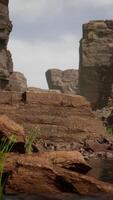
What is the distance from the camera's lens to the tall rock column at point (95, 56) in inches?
3391

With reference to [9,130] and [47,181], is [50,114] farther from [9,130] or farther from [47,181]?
[47,181]

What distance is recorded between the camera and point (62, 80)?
485 feet

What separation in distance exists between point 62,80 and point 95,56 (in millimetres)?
60212

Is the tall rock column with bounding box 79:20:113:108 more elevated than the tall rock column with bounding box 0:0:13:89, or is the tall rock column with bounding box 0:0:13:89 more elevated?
the tall rock column with bounding box 0:0:13:89

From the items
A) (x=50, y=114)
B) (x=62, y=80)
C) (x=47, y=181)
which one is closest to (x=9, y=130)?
(x=47, y=181)

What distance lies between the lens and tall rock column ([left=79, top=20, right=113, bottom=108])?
86.1 meters

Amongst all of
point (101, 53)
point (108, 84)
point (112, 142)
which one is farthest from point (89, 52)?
point (112, 142)

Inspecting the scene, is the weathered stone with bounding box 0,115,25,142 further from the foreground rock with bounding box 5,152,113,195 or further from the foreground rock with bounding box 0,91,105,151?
the foreground rock with bounding box 0,91,105,151

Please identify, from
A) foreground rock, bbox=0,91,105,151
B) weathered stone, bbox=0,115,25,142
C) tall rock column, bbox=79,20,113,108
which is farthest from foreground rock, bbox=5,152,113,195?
tall rock column, bbox=79,20,113,108

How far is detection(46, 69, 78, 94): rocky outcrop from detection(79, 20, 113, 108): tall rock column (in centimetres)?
5513

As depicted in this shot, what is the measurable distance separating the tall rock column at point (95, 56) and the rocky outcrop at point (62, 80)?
5513 centimetres

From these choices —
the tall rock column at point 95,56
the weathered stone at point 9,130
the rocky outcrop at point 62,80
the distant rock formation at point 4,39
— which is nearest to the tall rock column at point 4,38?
the distant rock formation at point 4,39

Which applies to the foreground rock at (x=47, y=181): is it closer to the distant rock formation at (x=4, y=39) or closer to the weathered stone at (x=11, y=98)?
the weathered stone at (x=11, y=98)

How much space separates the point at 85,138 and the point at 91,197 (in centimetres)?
1850
